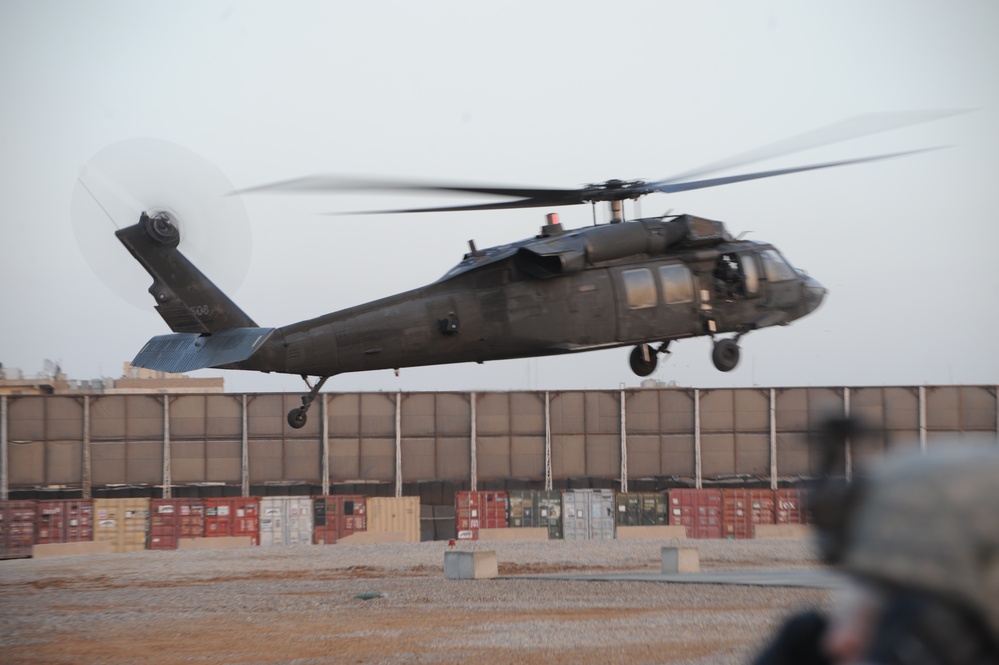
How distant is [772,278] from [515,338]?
5.67 metres

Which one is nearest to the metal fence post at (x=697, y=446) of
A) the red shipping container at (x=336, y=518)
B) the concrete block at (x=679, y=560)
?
the red shipping container at (x=336, y=518)

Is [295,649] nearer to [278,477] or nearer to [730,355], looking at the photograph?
[730,355]

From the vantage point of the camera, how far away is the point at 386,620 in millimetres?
21094

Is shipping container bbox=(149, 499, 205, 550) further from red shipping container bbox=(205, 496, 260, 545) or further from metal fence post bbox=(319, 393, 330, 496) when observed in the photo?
metal fence post bbox=(319, 393, 330, 496)

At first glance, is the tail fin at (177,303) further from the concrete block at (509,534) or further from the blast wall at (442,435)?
the blast wall at (442,435)

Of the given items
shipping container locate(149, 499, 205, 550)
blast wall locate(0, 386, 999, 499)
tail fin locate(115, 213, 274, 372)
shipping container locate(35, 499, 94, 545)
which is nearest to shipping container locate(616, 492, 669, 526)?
blast wall locate(0, 386, 999, 499)

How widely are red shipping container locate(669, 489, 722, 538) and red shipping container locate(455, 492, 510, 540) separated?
7872 millimetres

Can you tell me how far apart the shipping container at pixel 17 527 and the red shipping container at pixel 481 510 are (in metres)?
18.9

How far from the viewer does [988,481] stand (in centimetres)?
137

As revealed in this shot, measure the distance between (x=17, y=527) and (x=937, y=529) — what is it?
53.8m

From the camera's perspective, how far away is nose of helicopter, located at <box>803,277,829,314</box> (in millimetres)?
23516

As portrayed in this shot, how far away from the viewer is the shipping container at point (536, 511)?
178 ft

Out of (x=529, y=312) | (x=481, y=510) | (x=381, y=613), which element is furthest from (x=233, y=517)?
(x=529, y=312)

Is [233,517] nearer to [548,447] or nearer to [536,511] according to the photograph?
[536,511]
